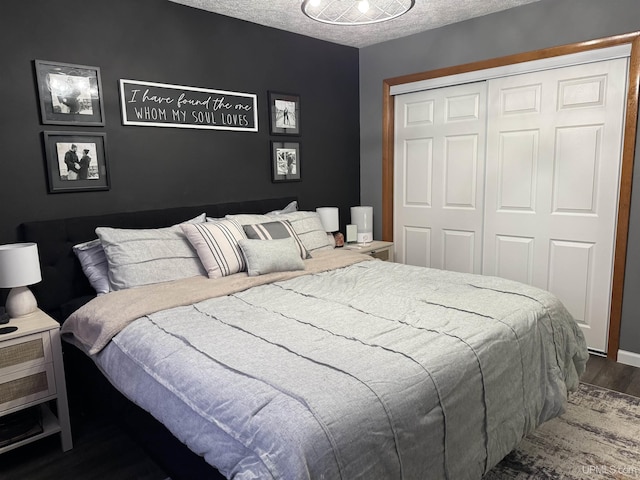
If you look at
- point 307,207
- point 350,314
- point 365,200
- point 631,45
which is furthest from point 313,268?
point 631,45

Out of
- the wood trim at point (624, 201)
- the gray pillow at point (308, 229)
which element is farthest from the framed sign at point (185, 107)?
the wood trim at point (624, 201)

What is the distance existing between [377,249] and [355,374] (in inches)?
101

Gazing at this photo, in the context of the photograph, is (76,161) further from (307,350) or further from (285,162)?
(307,350)

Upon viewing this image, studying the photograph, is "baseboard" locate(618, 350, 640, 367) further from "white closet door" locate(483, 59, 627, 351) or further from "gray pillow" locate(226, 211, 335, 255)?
"gray pillow" locate(226, 211, 335, 255)

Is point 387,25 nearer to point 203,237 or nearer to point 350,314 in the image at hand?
point 203,237

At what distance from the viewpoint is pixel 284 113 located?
3766 mm

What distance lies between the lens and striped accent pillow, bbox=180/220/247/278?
2.67 m

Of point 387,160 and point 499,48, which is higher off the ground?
point 499,48

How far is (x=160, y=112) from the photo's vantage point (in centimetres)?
303

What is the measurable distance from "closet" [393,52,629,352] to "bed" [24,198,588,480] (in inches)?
45.4

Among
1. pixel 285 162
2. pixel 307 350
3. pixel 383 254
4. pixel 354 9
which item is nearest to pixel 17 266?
pixel 307 350

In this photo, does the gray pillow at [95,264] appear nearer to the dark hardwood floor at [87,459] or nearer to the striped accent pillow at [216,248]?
the striped accent pillow at [216,248]

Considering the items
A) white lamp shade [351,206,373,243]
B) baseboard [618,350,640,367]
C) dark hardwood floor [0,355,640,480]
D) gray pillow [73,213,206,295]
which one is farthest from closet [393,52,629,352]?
dark hardwood floor [0,355,640,480]

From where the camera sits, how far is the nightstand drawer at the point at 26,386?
81.1 inches
